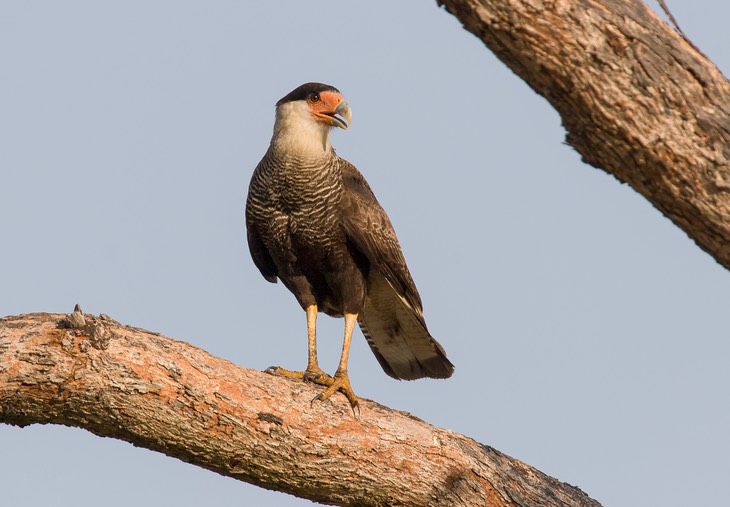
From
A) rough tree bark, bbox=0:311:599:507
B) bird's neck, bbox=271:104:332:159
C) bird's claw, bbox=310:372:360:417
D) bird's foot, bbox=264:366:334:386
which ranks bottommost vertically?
rough tree bark, bbox=0:311:599:507

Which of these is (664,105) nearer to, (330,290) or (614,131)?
(614,131)

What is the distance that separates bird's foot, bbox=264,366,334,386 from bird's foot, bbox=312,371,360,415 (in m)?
0.03

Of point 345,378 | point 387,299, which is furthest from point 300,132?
point 345,378

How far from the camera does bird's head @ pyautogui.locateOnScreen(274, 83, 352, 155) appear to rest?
21.0 ft

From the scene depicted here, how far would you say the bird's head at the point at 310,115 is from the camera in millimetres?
6402

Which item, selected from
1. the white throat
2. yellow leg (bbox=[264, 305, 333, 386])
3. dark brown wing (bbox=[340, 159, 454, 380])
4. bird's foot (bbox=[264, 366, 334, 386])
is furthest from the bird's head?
bird's foot (bbox=[264, 366, 334, 386])

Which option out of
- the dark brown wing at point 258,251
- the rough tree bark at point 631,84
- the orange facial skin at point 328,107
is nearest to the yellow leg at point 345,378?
the dark brown wing at point 258,251

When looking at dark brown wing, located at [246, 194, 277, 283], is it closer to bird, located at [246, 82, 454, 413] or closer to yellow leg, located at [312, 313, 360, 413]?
bird, located at [246, 82, 454, 413]

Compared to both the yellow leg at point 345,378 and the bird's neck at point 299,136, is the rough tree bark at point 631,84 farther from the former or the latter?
the bird's neck at point 299,136

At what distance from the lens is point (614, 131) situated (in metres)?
2.92

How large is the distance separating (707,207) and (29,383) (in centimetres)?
271

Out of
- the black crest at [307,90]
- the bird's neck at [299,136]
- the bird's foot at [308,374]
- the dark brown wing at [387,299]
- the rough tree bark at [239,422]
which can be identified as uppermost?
the black crest at [307,90]

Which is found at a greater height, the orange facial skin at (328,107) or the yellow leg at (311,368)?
the orange facial skin at (328,107)

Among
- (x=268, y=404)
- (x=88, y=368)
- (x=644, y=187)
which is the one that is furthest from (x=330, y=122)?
(x=644, y=187)
